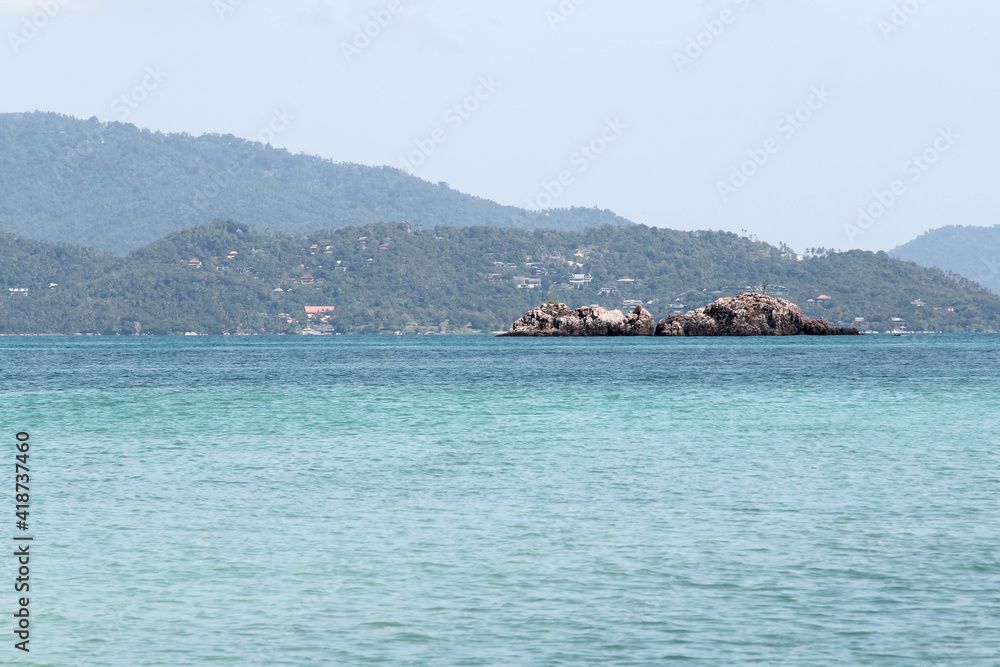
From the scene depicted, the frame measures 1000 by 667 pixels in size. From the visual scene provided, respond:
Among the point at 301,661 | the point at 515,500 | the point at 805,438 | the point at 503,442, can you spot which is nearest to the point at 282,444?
the point at 503,442

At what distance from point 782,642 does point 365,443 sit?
24.8 meters

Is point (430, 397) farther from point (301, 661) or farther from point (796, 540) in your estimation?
point (301, 661)

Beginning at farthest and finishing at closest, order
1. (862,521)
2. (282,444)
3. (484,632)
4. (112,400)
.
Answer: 1. (112,400)
2. (282,444)
3. (862,521)
4. (484,632)

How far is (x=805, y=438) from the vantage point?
38.0 m

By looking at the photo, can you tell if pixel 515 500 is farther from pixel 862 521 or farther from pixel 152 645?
pixel 152 645

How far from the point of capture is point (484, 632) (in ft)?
46.9

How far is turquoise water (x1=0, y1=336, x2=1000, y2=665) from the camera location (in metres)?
13.9

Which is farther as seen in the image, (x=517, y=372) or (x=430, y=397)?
(x=517, y=372)

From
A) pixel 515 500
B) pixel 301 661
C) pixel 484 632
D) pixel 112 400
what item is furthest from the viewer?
pixel 112 400

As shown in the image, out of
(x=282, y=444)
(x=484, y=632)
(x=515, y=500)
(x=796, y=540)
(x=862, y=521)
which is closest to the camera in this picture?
(x=484, y=632)

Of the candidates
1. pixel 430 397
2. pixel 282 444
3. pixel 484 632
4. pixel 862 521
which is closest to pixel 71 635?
pixel 484 632

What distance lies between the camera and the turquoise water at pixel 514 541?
13.9m

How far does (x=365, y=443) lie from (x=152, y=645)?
2297cm

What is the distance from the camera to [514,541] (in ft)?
65.9
